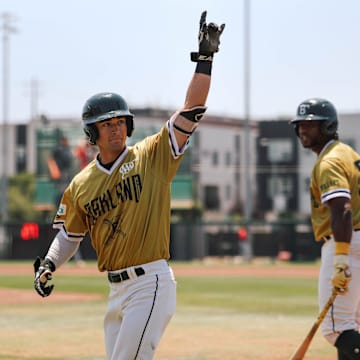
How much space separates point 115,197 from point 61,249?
2.73 feet

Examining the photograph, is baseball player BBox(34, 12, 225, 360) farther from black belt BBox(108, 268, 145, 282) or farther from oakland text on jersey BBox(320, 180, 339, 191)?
oakland text on jersey BBox(320, 180, 339, 191)

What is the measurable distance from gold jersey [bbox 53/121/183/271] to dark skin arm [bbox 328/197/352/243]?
4.42ft

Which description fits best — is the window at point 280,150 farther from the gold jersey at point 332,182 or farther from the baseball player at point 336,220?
the gold jersey at point 332,182

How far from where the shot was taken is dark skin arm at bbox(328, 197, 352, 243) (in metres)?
7.19

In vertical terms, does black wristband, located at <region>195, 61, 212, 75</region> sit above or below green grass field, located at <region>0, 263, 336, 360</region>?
above

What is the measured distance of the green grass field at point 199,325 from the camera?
1127 cm

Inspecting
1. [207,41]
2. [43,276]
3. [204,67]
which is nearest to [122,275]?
[43,276]

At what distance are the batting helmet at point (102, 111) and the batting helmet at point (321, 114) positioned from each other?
1.66 m

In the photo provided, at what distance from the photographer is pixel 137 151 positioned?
6.67 meters

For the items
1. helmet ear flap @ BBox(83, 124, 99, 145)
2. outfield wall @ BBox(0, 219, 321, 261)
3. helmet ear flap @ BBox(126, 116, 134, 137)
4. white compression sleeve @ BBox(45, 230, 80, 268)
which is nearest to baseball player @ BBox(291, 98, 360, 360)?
helmet ear flap @ BBox(126, 116, 134, 137)

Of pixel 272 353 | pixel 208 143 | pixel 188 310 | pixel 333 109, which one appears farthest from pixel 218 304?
pixel 208 143

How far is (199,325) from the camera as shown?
14.2 meters

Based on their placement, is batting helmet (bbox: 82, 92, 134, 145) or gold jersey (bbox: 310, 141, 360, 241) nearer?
batting helmet (bbox: 82, 92, 134, 145)

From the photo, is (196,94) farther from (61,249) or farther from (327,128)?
(327,128)
